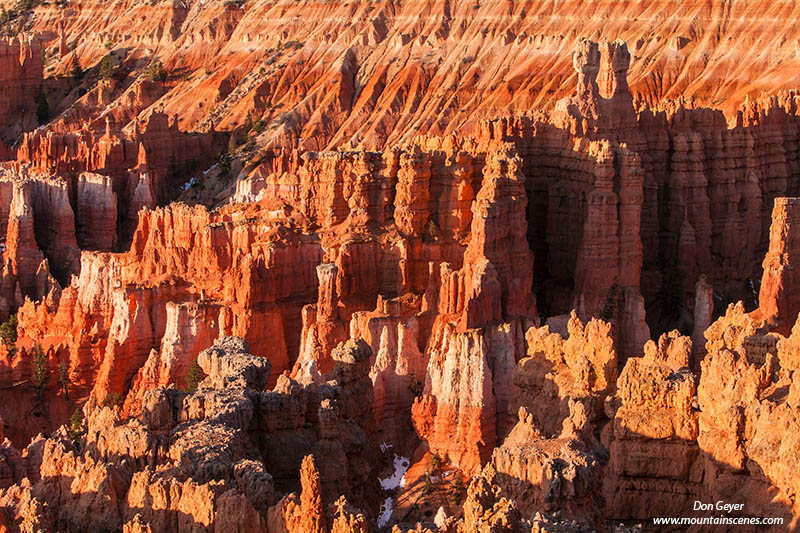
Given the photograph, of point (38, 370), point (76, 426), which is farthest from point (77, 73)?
point (76, 426)

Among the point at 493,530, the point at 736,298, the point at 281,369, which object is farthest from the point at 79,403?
the point at 493,530

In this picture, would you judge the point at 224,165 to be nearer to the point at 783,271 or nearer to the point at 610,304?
the point at 610,304

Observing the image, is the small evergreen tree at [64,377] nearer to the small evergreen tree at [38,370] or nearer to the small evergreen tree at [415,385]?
the small evergreen tree at [38,370]

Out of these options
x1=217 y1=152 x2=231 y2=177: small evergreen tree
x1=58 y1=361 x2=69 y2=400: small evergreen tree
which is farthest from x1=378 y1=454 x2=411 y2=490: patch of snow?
x1=217 y1=152 x2=231 y2=177: small evergreen tree

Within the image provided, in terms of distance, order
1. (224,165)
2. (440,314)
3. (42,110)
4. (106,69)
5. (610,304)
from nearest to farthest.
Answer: (440,314)
(610,304)
(224,165)
(42,110)
(106,69)

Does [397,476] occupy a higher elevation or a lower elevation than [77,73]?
lower

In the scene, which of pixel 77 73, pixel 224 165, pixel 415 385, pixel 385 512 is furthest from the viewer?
pixel 77 73

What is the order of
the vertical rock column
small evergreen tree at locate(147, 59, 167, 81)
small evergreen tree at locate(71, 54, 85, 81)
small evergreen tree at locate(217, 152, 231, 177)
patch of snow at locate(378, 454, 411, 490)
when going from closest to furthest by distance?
patch of snow at locate(378, 454, 411, 490), the vertical rock column, small evergreen tree at locate(217, 152, 231, 177), small evergreen tree at locate(147, 59, 167, 81), small evergreen tree at locate(71, 54, 85, 81)

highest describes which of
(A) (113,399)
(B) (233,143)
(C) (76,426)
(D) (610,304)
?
(B) (233,143)

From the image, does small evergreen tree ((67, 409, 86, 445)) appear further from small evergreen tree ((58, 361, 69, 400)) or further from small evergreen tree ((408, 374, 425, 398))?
small evergreen tree ((408, 374, 425, 398))
